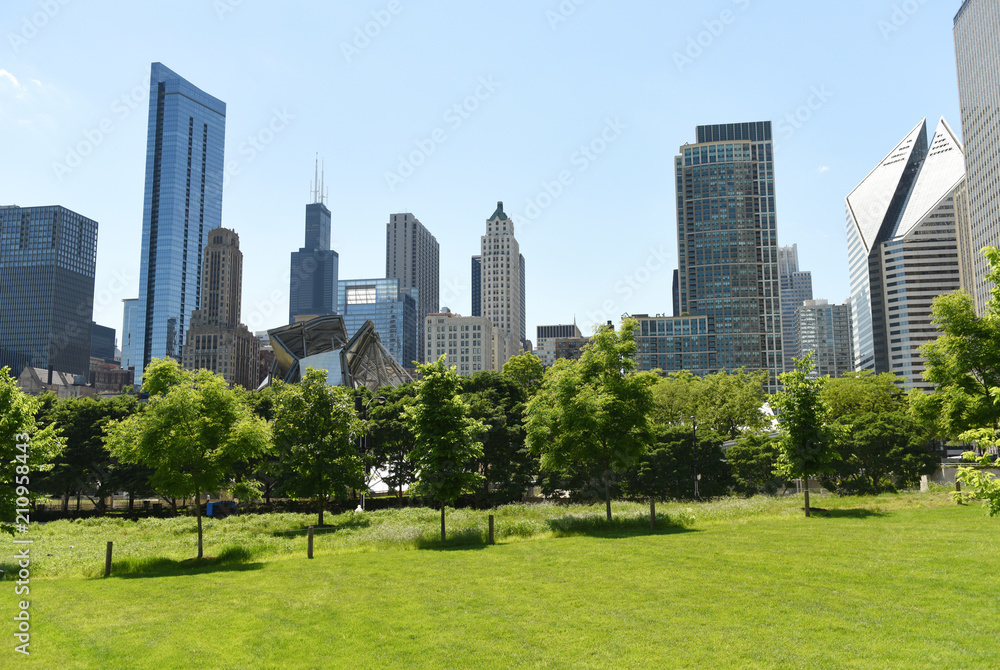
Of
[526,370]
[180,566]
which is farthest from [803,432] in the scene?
[526,370]

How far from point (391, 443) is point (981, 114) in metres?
158

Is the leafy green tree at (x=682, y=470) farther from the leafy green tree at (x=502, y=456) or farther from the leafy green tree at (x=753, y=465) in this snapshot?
the leafy green tree at (x=502, y=456)

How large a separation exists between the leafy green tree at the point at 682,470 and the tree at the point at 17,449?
34246 mm

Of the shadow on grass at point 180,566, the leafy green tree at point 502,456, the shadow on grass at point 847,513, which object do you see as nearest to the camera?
the shadow on grass at point 180,566

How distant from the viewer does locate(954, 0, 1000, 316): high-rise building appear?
447 ft

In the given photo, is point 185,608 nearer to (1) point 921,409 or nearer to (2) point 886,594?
(2) point 886,594

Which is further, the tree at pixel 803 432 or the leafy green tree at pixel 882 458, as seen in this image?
the leafy green tree at pixel 882 458

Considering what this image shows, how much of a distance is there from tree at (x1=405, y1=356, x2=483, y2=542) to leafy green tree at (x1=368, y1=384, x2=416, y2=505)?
20267 mm

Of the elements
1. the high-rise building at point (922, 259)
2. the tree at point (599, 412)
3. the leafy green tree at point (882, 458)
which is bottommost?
the leafy green tree at point (882, 458)

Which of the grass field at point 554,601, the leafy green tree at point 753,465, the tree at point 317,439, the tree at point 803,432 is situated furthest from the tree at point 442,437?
the leafy green tree at point 753,465

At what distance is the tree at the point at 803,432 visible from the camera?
30.6 m

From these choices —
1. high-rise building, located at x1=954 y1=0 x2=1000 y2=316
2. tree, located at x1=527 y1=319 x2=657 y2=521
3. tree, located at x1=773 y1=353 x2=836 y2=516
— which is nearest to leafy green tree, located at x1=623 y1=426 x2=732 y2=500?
tree, located at x1=773 y1=353 x2=836 y2=516

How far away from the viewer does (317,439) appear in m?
34.5

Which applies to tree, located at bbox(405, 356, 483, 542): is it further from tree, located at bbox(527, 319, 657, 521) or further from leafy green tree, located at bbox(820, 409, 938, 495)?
leafy green tree, located at bbox(820, 409, 938, 495)
